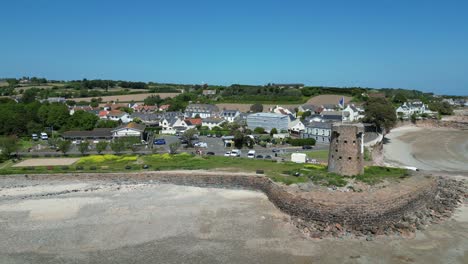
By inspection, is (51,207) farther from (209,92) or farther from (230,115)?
(209,92)

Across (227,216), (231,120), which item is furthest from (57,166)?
(231,120)

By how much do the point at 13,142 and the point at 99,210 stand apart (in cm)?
2435

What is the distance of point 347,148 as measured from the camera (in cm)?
2588

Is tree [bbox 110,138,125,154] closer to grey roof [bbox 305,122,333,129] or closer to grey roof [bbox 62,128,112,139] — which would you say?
grey roof [bbox 62,128,112,139]

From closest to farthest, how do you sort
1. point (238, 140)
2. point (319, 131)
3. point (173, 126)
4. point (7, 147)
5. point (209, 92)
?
point (7, 147) < point (238, 140) < point (319, 131) < point (173, 126) < point (209, 92)

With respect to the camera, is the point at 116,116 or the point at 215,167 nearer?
the point at 215,167

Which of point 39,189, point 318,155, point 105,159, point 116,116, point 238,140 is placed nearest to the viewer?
point 39,189

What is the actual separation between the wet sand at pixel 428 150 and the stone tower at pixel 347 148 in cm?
1362

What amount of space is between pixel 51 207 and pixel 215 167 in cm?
1353

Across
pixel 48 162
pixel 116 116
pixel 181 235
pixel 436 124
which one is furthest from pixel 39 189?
pixel 436 124

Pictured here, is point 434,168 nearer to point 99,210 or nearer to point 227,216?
point 227,216

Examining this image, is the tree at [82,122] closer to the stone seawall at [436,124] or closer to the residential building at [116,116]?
the residential building at [116,116]

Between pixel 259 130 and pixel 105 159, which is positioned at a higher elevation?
pixel 259 130

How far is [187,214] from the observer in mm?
22828
